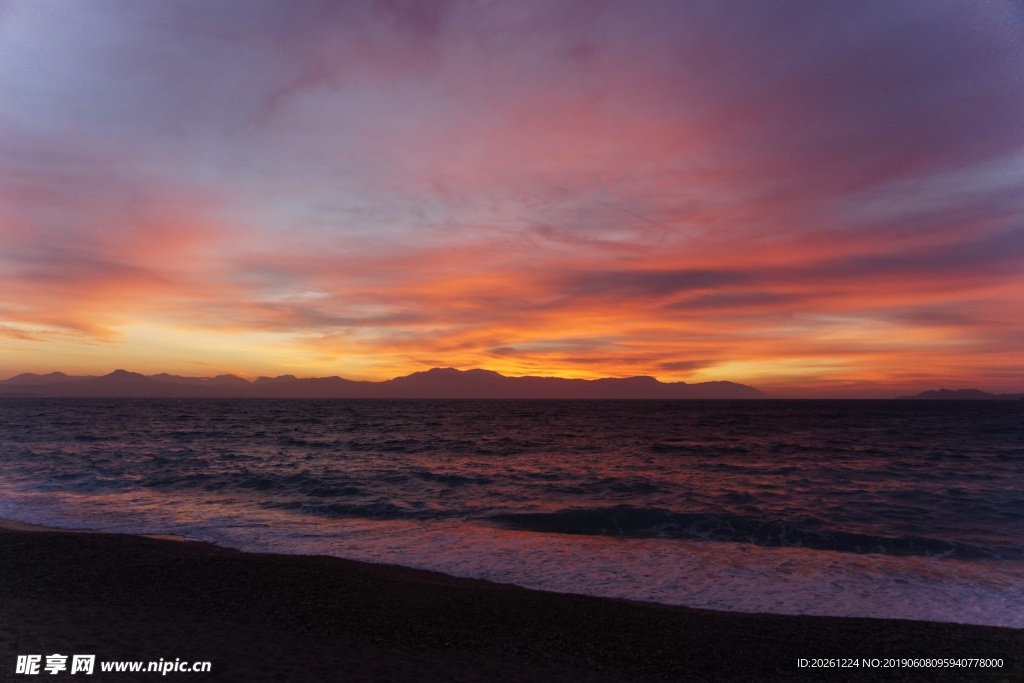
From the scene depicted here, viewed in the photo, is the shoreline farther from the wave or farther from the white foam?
the wave

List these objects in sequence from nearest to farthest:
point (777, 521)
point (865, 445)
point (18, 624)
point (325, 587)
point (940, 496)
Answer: point (18, 624) < point (325, 587) < point (777, 521) < point (940, 496) < point (865, 445)

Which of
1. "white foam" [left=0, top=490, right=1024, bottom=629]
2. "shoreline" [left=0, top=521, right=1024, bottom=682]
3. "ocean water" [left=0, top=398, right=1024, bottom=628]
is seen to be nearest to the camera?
Answer: "shoreline" [left=0, top=521, right=1024, bottom=682]

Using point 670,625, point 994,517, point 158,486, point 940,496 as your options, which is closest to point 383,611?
point 670,625

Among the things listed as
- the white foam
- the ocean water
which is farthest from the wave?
the white foam

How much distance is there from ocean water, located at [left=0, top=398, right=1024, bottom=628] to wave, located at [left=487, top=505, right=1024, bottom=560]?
0.08 meters

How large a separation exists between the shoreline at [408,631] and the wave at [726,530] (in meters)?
6.49

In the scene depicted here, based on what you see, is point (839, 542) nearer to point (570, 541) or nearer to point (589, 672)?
point (570, 541)

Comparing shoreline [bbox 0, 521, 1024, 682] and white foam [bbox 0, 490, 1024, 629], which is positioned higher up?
shoreline [bbox 0, 521, 1024, 682]

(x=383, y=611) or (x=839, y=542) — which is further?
(x=839, y=542)

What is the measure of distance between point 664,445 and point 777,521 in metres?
27.2

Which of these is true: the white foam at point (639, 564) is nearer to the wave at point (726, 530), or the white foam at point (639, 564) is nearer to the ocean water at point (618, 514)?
the ocean water at point (618, 514)

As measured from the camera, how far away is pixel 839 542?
15633mm

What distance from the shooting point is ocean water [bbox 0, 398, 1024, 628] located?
11727 millimetres

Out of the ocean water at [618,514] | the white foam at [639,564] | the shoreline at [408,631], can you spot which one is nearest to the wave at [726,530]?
the ocean water at [618,514]
